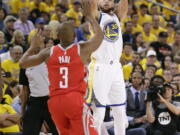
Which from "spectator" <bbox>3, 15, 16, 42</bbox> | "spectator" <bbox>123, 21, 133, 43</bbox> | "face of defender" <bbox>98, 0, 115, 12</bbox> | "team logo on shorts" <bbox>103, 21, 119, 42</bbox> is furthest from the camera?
"spectator" <bbox>123, 21, 133, 43</bbox>

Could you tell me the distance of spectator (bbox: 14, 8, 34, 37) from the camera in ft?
43.2

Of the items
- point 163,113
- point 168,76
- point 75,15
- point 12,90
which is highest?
point 75,15

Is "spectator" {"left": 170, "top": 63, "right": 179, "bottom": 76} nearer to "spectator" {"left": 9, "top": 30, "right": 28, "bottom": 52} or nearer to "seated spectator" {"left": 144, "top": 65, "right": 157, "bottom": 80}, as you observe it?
"seated spectator" {"left": 144, "top": 65, "right": 157, "bottom": 80}

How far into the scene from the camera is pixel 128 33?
14227 millimetres

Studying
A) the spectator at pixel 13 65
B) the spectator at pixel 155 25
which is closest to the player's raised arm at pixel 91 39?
the spectator at pixel 13 65

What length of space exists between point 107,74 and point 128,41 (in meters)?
6.68

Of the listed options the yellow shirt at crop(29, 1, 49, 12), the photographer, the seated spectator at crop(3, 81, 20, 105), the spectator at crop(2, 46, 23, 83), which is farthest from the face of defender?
the yellow shirt at crop(29, 1, 49, 12)

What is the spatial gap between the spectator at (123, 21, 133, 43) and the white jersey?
21.2 ft

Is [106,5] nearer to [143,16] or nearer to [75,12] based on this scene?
[75,12]

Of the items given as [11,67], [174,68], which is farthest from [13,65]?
[174,68]

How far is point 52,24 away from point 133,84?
3168mm

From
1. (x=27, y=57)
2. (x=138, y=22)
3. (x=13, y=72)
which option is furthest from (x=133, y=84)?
(x=138, y=22)

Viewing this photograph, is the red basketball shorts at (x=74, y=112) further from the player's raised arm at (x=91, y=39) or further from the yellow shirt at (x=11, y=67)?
the yellow shirt at (x=11, y=67)

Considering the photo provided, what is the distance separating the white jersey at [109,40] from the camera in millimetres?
7422
